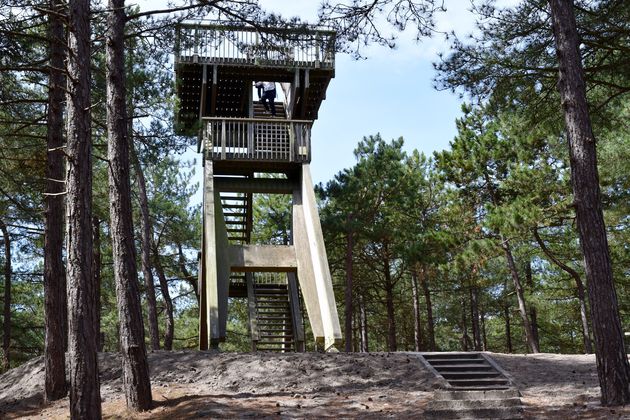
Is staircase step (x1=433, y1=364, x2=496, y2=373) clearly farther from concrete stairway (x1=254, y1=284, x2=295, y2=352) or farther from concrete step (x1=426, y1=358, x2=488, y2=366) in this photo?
concrete stairway (x1=254, y1=284, x2=295, y2=352)

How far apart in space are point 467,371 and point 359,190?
909 centimetres

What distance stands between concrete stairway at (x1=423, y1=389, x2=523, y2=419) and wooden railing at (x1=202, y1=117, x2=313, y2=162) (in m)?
7.47

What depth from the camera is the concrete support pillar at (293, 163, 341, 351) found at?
40.3 feet

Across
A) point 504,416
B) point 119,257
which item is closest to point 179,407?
point 119,257

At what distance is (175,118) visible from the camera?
1459cm

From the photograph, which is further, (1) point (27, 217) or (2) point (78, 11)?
(1) point (27, 217)

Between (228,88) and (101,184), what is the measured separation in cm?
458

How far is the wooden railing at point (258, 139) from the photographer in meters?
14.1

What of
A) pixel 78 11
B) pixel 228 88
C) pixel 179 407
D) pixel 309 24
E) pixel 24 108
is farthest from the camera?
pixel 228 88

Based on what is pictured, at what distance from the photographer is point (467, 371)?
1016 centimetres

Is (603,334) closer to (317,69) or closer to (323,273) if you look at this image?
(323,273)

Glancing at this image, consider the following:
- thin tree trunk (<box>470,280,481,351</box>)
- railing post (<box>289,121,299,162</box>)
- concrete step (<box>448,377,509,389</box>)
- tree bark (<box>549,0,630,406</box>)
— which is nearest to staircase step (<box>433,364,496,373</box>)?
concrete step (<box>448,377,509,389</box>)

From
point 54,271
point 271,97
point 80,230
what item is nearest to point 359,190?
point 271,97

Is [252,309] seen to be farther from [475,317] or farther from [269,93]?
[475,317]
